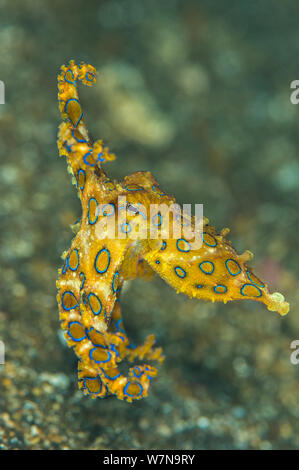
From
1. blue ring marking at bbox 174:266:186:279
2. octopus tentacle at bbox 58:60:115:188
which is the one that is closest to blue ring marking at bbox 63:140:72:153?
octopus tentacle at bbox 58:60:115:188

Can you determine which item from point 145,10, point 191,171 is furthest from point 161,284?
point 145,10

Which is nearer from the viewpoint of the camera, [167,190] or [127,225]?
[127,225]

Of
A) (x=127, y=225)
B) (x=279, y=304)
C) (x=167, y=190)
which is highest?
(x=167, y=190)

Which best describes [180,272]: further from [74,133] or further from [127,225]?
[74,133]

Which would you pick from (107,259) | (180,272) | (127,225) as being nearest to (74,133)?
(127,225)

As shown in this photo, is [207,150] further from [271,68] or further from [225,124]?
[271,68]

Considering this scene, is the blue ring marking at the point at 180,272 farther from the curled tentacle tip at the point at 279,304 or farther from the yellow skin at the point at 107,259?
the curled tentacle tip at the point at 279,304

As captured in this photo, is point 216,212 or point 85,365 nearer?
point 85,365

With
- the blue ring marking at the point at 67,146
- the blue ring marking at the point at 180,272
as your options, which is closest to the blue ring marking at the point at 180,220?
the blue ring marking at the point at 180,272
